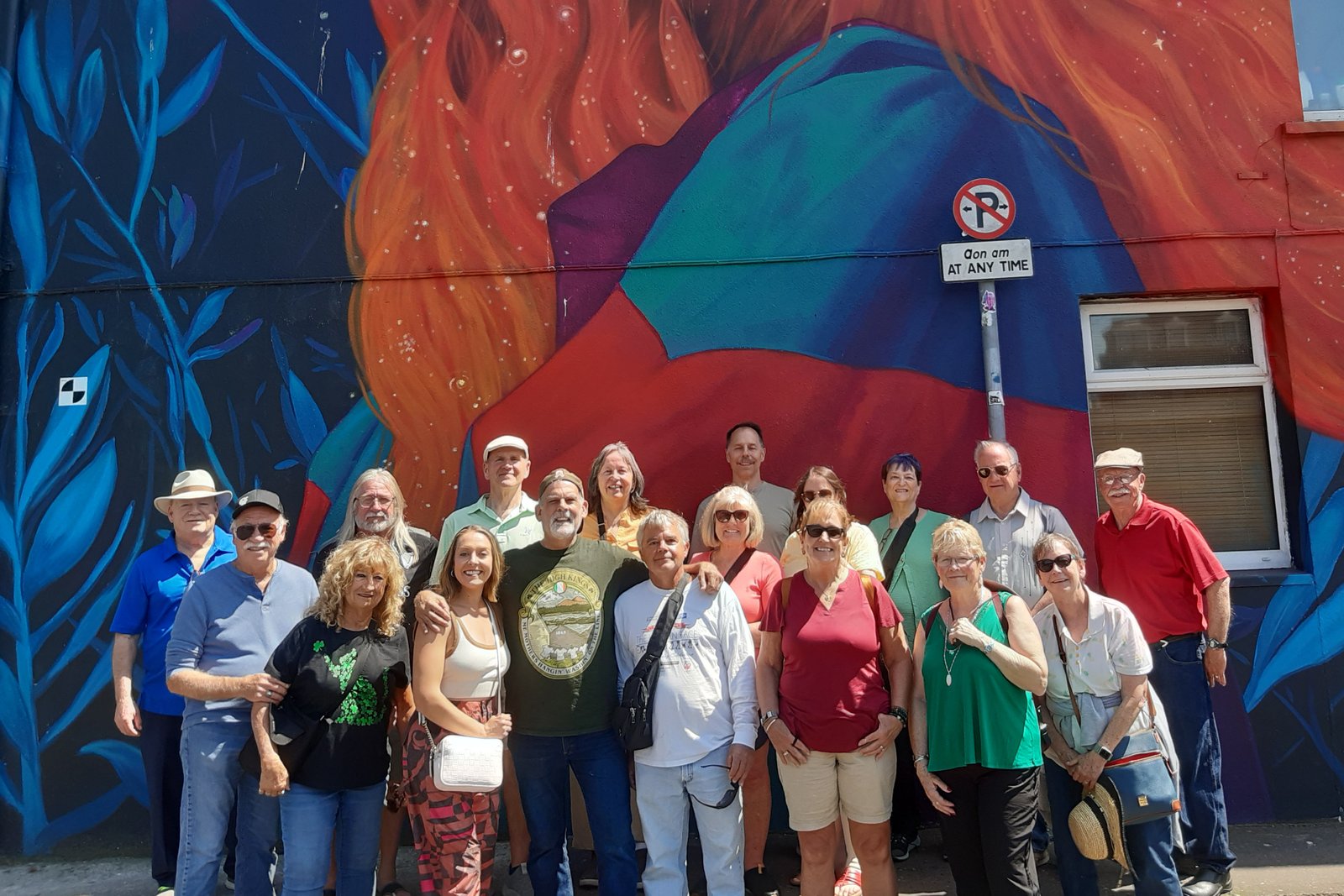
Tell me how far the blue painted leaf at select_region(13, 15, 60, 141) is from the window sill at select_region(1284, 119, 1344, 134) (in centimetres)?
741

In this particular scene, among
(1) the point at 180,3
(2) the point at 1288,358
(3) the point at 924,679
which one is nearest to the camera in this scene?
(3) the point at 924,679

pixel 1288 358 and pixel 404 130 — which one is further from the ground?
pixel 404 130

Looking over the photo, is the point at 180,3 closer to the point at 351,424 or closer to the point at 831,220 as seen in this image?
the point at 351,424

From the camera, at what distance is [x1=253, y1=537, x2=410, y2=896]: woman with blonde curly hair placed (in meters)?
3.40

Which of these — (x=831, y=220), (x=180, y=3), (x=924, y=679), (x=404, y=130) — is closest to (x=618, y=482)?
(x=924, y=679)

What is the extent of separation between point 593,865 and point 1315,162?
573 centimetres

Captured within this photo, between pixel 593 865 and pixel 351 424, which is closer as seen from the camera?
pixel 593 865

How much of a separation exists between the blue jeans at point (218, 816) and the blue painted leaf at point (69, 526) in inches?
91.1

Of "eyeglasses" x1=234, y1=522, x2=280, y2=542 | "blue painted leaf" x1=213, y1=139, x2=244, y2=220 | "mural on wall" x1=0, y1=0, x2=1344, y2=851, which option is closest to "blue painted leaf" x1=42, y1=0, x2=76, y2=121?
"mural on wall" x1=0, y1=0, x2=1344, y2=851

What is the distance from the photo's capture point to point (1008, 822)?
11.4 feet

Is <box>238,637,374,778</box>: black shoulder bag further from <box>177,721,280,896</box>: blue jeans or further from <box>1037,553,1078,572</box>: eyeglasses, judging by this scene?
<box>1037,553,1078,572</box>: eyeglasses

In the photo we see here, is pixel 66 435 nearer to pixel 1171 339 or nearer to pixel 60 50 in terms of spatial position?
pixel 60 50

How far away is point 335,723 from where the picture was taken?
3.43 m

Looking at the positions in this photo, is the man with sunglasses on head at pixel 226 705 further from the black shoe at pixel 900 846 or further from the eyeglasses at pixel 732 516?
the black shoe at pixel 900 846
